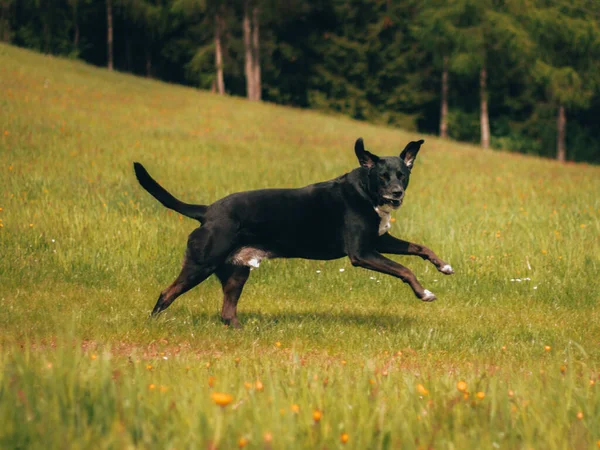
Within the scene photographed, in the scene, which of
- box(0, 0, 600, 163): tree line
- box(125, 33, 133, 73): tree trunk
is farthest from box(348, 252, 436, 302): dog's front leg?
box(125, 33, 133, 73): tree trunk

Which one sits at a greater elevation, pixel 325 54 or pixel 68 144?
pixel 325 54

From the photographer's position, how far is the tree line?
35.9 m

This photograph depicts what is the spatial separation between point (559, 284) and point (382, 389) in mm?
4991

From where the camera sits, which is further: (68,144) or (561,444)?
(68,144)

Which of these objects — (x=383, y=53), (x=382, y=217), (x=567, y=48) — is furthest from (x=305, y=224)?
(x=383, y=53)

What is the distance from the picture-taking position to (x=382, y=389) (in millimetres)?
3912

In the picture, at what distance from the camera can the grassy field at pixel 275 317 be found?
10.8 feet

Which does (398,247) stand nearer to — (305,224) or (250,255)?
(305,224)

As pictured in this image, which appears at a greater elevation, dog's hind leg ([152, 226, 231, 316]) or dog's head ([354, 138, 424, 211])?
dog's head ([354, 138, 424, 211])

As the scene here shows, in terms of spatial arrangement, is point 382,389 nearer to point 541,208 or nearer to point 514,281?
point 514,281

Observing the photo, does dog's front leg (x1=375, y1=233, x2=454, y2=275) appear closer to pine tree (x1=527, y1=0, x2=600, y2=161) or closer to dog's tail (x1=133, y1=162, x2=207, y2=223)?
dog's tail (x1=133, y1=162, x2=207, y2=223)

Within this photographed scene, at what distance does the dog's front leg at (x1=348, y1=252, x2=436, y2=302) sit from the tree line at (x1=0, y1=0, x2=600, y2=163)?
31.5 meters

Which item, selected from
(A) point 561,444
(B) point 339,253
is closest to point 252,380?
(A) point 561,444

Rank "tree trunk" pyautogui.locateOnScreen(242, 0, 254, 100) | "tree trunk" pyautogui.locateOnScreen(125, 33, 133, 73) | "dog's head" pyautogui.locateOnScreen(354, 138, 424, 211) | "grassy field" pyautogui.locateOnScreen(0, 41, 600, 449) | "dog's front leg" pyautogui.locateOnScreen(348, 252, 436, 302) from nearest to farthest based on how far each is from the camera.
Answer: "grassy field" pyautogui.locateOnScreen(0, 41, 600, 449)
"dog's front leg" pyautogui.locateOnScreen(348, 252, 436, 302)
"dog's head" pyautogui.locateOnScreen(354, 138, 424, 211)
"tree trunk" pyautogui.locateOnScreen(242, 0, 254, 100)
"tree trunk" pyautogui.locateOnScreen(125, 33, 133, 73)
